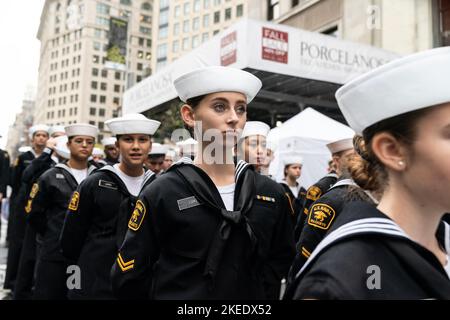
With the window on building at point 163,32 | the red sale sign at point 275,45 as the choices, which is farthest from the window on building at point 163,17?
the red sale sign at point 275,45

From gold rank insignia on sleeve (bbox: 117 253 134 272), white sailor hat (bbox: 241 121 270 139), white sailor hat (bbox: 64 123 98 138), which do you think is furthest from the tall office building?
gold rank insignia on sleeve (bbox: 117 253 134 272)

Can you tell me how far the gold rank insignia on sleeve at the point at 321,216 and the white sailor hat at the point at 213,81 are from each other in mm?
958

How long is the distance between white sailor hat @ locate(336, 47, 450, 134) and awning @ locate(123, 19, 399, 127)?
354 inches

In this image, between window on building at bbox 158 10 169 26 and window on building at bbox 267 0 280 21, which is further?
window on building at bbox 158 10 169 26

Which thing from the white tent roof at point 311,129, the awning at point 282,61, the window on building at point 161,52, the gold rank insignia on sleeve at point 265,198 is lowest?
the gold rank insignia on sleeve at point 265,198

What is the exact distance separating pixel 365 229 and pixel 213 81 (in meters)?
1.41

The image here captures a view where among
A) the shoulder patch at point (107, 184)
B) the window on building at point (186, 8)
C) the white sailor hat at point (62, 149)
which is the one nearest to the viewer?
the shoulder patch at point (107, 184)

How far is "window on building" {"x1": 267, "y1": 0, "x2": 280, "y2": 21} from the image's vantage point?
826 inches

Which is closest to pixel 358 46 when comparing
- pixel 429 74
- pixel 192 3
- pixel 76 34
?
pixel 429 74

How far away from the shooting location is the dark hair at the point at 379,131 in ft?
4.05

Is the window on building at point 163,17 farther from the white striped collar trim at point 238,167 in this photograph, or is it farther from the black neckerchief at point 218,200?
the black neckerchief at point 218,200

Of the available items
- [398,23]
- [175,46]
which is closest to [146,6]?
[175,46]

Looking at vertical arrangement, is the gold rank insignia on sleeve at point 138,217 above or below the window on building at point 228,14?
below

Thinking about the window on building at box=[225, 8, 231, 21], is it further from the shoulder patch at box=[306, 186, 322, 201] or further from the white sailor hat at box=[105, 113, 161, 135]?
the white sailor hat at box=[105, 113, 161, 135]
